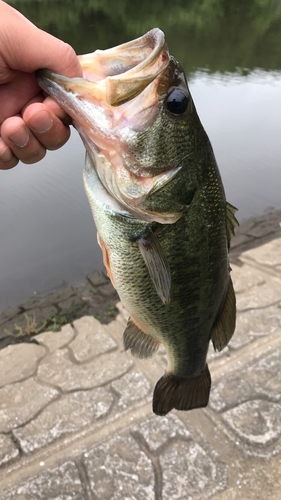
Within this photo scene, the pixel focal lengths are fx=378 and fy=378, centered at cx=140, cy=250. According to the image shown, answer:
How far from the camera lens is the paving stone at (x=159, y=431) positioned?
7.95 ft

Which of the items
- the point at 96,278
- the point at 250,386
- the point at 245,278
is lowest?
the point at 96,278

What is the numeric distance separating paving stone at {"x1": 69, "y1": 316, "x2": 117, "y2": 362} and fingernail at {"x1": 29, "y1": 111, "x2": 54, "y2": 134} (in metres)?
2.16

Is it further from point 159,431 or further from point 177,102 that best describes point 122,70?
point 159,431

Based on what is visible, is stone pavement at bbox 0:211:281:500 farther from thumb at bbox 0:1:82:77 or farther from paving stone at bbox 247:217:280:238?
thumb at bbox 0:1:82:77

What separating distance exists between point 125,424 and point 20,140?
6.52ft

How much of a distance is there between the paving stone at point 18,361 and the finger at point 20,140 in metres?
2.00

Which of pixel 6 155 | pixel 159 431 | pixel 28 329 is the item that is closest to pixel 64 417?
pixel 159 431

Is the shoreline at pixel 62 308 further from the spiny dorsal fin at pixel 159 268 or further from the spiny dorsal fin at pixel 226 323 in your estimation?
the spiny dorsal fin at pixel 159 268

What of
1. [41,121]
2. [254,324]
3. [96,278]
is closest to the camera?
[41,121]

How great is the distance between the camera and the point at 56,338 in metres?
3.27

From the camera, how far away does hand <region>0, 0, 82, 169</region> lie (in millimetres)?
1200

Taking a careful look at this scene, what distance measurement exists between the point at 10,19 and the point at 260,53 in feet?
57.2

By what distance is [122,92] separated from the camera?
1080 mm

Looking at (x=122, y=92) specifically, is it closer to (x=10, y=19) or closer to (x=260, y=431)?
(x=10, y=19)
